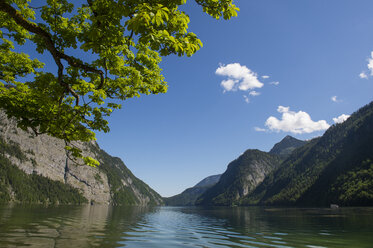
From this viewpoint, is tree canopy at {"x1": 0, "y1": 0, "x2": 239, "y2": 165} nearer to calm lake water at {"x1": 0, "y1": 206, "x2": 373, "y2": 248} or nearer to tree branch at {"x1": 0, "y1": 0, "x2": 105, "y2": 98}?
tree branch at {"x1": 0, "y1": 0, "x2": 105, "y2": 98}

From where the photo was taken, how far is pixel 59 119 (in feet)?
41.4

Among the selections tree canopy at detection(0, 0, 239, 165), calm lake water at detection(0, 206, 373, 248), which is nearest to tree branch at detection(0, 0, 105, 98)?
tree canopy at detection(0, 0, 239, 165)

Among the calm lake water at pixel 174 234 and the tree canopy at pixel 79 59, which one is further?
the calm lake water at pixel 174 234

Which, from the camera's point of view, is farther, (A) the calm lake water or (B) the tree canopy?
(A) the calm lake water

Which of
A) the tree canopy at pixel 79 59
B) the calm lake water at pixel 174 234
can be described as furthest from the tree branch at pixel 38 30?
the calm lake water at pixel 174 234

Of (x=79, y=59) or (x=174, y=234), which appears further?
(x=174, y=234)

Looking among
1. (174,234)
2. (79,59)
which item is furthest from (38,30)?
(174,234)

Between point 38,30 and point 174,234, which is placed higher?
point 38,30

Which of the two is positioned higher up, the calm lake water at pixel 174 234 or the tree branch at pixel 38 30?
the tree branch at pixel 38 30

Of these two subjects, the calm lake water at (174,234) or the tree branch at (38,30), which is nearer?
the tree branch at (38,30)

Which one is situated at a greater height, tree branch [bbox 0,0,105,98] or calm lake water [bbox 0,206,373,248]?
tree branch [bbox 0,0,105,98]

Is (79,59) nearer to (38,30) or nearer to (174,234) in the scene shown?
(38,30)

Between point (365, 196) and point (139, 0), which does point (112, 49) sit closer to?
point (139, 0)

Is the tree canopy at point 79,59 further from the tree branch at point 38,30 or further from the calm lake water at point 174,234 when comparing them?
the calm lake water at point 174,234
